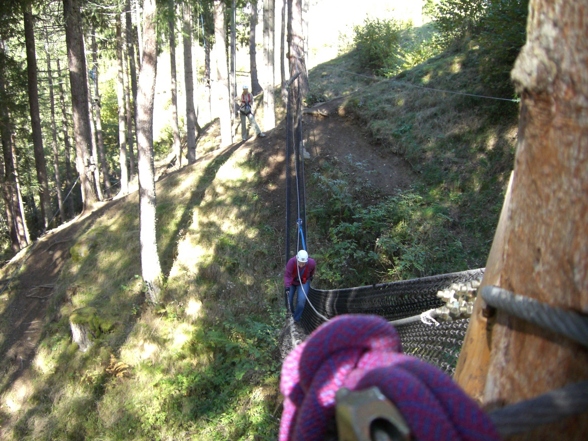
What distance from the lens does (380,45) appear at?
68.4 feet

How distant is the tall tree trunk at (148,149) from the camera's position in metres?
8.85

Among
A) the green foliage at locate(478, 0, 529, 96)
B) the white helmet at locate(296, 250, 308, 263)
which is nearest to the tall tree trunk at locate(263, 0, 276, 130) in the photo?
the green foliage at locate(478, 0, 529, 96)

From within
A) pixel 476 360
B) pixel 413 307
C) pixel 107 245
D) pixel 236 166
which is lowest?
pixel 107 245

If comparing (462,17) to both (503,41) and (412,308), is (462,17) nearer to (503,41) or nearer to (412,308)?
(503,41)

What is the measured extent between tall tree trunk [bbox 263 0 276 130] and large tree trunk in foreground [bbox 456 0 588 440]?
44.3ft

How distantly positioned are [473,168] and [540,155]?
9.64 metres

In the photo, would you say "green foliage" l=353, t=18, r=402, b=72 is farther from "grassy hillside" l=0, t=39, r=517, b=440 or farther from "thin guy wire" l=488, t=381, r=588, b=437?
"thin guy wire" l=488, t=381, r=588, b=437

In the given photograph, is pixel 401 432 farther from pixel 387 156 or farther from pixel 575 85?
pixel 387 156

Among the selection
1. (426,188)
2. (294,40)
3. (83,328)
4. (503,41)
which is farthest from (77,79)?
(503,41)

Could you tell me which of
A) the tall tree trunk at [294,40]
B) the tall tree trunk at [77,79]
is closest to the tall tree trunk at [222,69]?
the tall tree trunk at [77,79]

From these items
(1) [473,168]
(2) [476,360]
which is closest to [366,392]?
(2) [476,360]

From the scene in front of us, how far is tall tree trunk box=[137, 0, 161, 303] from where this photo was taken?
29.0ft

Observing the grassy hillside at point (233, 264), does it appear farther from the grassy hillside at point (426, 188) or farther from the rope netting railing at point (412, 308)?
the rope netting railing at point (412, 308)

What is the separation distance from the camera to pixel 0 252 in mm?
27438
